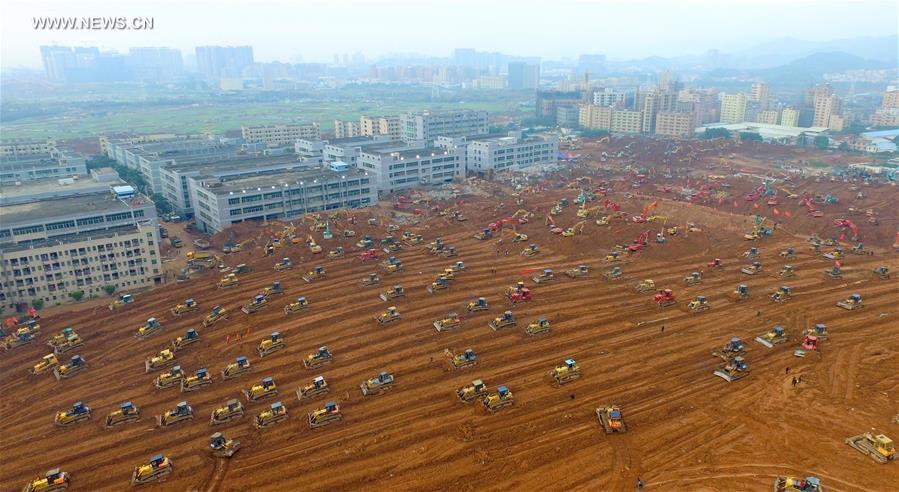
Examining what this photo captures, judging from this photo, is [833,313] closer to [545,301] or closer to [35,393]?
[545,301]

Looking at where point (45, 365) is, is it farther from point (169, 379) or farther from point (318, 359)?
point (318, 359)

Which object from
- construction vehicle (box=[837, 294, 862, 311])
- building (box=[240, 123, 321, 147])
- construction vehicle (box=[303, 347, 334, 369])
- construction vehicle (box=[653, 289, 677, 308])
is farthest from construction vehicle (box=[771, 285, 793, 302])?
building (box=[240, 123, 321, 147])

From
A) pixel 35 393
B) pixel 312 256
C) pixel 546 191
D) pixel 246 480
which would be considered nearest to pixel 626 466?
pixel 246 480

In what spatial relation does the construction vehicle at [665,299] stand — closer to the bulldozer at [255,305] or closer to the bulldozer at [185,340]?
the bulldozer at [255,305]

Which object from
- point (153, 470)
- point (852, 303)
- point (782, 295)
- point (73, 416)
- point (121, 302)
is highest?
point (852, 303)

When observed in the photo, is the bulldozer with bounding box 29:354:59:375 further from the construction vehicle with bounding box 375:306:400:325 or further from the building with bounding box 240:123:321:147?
the building with bounding box 240:123:321:147

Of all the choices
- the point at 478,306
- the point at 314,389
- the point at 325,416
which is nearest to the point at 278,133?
the point at 478,306
